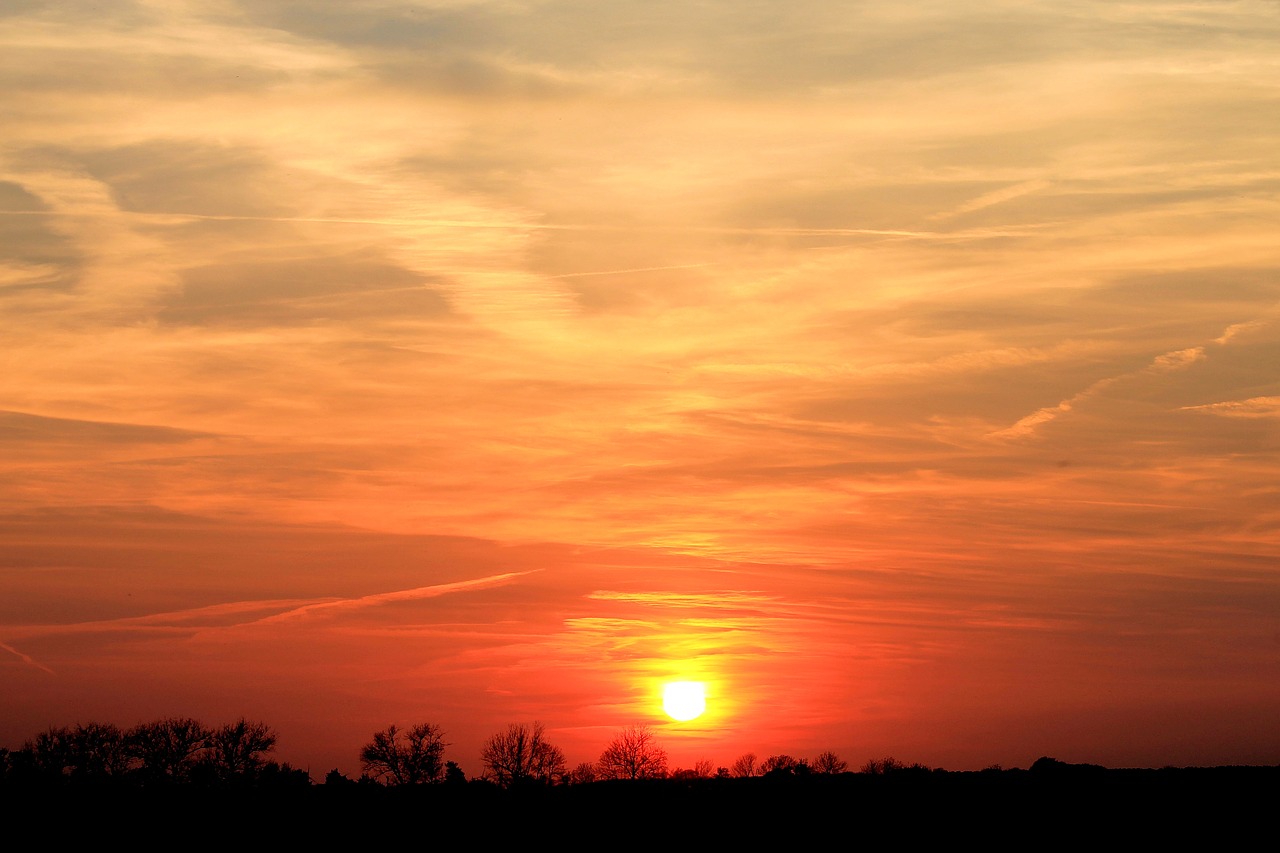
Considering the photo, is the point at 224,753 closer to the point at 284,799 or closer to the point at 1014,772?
the point at 284,799

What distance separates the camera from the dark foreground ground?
5631cm

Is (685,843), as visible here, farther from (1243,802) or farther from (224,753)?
(224,753)

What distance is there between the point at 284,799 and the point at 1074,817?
129 feet

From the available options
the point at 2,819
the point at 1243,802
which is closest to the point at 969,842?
the point at 1243,802

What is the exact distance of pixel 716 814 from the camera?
62656 mm

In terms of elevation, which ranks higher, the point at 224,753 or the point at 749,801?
the point at 224,753

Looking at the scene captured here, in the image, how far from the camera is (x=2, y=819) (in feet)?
221

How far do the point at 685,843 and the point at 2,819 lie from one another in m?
35.3

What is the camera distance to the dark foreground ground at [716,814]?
56312 millimetres

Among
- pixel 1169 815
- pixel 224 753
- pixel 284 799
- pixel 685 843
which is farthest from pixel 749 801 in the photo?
pixel 224 753

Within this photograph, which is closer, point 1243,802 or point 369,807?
point 1243,802

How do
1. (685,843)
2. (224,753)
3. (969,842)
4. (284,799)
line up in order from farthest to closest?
(224,753), (284,799), (685,843), (969,842)

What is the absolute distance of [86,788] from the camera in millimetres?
78250

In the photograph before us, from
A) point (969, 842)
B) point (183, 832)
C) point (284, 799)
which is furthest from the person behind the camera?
point (284, 799)
